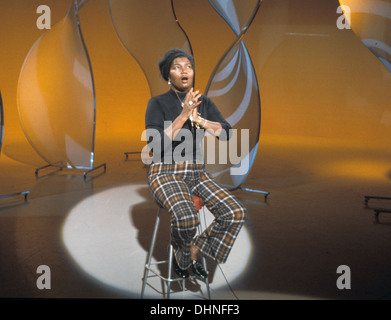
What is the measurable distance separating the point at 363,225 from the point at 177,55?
2.15 m

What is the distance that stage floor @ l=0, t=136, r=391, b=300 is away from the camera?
2.63m

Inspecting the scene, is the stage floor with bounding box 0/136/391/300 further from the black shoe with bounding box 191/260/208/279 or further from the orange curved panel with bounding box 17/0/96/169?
the orange curved panel with bounding box 17/0/96/169

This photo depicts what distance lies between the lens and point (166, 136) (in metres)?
2.36

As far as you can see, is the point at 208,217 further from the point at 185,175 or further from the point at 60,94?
the point at 60,94

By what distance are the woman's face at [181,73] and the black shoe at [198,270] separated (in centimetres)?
92

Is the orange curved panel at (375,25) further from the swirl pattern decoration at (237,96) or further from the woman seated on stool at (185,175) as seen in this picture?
the woman seated on stool at (185,175)

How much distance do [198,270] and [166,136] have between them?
2.31 feet

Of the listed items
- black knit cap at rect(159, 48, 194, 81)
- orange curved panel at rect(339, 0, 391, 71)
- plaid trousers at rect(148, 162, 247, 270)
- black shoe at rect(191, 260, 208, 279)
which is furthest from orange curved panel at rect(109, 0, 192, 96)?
black shoe at rect(191, 260, 208, 279)

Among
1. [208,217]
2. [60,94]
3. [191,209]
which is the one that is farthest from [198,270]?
[60,94]

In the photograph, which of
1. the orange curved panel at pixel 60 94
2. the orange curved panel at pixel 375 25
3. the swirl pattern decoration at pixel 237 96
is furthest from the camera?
the orange curved panel at pixel 60 94

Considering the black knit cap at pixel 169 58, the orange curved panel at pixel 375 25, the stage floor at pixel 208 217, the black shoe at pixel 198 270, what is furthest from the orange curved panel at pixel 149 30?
the black shoe at pixel 198 270

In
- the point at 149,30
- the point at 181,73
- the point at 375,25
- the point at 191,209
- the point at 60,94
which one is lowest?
the point at 191,209

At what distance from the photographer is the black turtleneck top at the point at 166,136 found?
2.39m

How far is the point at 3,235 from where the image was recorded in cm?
333
